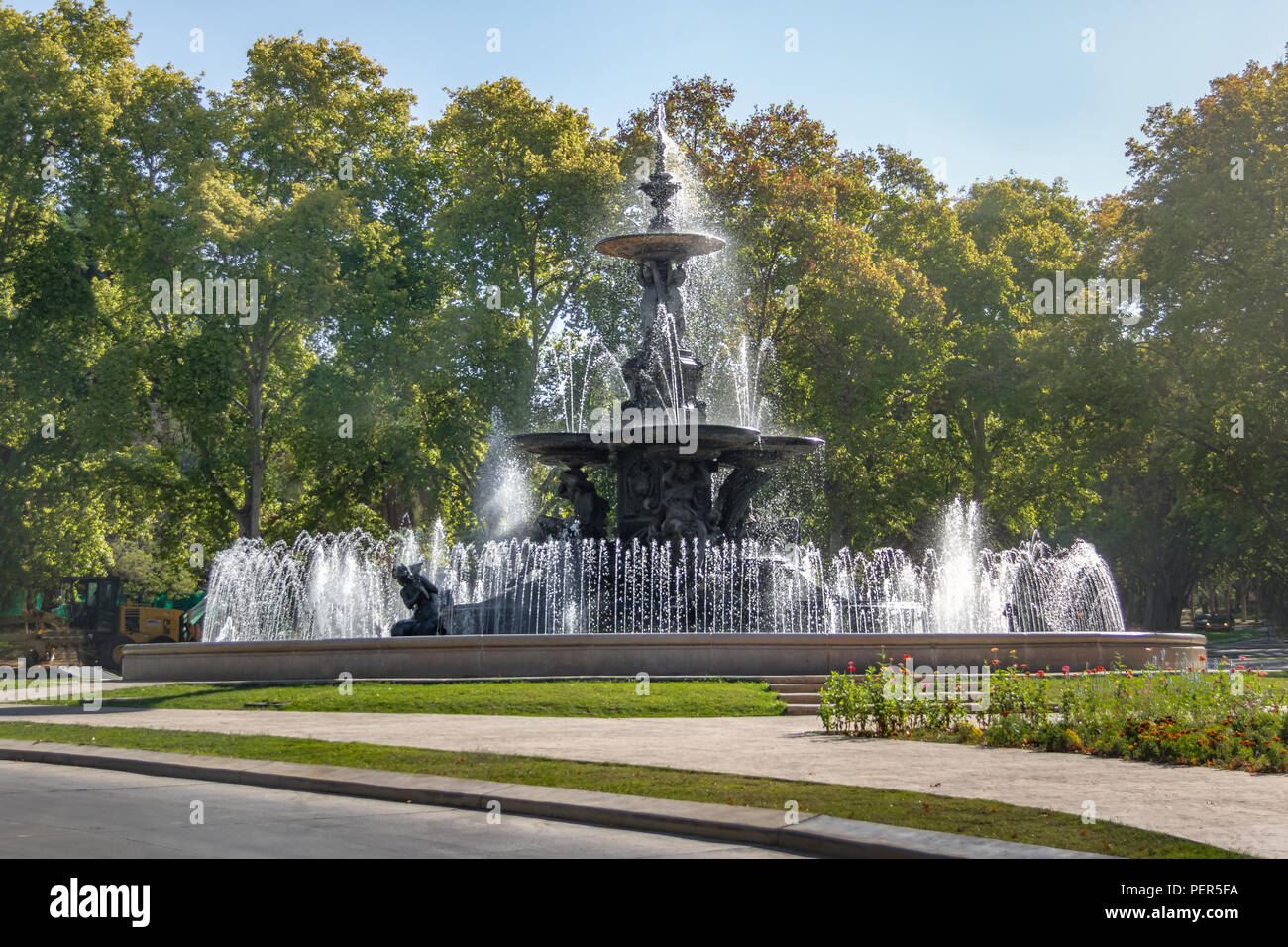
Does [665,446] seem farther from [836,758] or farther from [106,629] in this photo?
[106,629]

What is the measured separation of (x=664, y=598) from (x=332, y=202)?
66.5 feet

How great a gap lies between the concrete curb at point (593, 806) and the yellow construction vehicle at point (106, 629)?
29738 mm

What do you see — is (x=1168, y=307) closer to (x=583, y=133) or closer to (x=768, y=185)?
(x=768, y=185)

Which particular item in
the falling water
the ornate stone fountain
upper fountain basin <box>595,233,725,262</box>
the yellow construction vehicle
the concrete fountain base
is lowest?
the yellow construction vehicle

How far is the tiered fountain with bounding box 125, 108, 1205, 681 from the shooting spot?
68.4 ft

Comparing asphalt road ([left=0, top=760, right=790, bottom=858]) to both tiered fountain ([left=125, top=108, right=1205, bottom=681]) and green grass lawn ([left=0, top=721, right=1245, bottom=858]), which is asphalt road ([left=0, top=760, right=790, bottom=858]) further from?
tiered fountain ([left=125, top=108, right=1205, bottom=681])

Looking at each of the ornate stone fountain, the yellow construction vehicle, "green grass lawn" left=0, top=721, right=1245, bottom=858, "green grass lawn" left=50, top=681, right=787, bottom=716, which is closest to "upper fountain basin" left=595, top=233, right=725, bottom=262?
the ornate stone fountain

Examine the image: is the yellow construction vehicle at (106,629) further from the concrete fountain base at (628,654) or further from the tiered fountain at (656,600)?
the concrete fountain base at (628,654)

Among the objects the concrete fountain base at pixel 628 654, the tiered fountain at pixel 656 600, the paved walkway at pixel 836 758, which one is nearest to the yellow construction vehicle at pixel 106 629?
the tiered fountain at pixel 656 600

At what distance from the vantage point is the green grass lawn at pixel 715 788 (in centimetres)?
855

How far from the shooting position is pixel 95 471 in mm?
40281

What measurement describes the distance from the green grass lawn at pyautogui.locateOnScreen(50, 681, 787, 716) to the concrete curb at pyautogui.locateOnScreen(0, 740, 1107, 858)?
4.89 metres

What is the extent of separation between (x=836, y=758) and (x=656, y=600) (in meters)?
11.6
